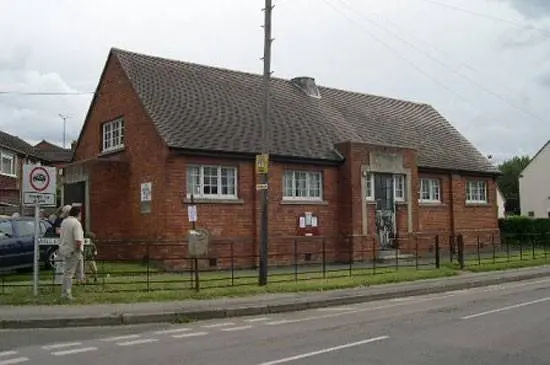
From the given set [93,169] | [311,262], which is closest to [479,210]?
[311,262]

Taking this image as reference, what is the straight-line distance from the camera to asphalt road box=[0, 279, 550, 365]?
8602 mm

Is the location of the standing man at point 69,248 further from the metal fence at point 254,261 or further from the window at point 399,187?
the window at point 399,187

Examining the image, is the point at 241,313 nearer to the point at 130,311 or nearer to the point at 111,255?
the point at 130,311

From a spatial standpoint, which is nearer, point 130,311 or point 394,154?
point 130,311

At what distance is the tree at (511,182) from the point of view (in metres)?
102

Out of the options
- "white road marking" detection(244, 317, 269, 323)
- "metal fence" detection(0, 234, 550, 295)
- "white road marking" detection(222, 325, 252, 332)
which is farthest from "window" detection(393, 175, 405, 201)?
"white road marking" detection(222, 325, 252, 332)

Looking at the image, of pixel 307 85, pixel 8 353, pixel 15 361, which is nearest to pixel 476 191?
pixel 307 85

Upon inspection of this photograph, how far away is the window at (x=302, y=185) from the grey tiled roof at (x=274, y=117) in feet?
2.64

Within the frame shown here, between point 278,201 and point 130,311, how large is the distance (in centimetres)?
1228

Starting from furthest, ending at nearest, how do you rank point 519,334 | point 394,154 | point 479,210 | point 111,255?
point 479,210, point 394,154, point 111,255, point 519,334

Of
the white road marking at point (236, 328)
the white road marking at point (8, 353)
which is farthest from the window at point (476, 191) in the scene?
the white road marking at point (8, 353)

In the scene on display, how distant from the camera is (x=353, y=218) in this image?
2603 centimetres

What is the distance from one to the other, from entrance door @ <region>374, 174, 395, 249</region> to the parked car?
525 inches

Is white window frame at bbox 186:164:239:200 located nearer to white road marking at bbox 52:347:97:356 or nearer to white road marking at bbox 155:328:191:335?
white road marking at bbox 155:328:191:335
